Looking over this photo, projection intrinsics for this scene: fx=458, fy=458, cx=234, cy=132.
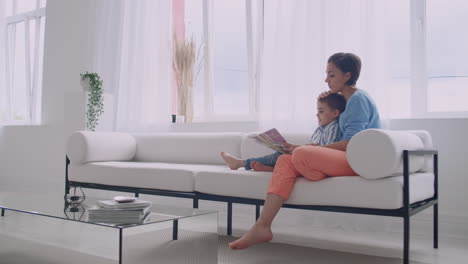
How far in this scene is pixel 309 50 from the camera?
3766 millimetres

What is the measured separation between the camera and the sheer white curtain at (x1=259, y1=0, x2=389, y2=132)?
138 inches

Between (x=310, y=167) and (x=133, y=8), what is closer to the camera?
(x=310, y=167)

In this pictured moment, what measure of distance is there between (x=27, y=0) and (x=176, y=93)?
11.4 ft

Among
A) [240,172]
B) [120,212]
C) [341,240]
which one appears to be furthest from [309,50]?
[120,212]

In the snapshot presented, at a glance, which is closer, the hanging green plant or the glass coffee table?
the glass coffee table

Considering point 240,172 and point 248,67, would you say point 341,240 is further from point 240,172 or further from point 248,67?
point 248,67

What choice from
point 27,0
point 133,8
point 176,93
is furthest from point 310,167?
point 27,0

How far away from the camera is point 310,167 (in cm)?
246

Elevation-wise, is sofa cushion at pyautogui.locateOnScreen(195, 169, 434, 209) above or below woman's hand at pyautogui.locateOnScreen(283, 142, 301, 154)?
below

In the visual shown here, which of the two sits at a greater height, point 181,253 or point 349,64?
point 349,64

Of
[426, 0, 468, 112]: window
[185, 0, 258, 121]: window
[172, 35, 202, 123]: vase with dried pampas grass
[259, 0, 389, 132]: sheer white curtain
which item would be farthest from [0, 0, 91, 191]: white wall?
[426, 0, 468, 112]: window

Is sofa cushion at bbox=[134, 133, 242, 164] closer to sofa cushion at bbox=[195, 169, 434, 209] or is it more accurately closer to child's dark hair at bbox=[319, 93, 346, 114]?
sofa cushion at bbox=[195, 169, 434, 209]

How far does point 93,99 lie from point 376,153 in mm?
3185

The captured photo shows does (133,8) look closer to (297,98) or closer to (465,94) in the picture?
(297,98)
